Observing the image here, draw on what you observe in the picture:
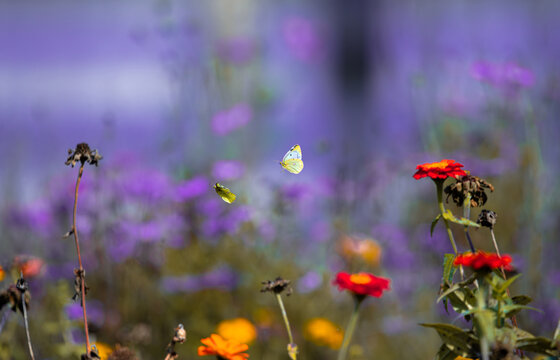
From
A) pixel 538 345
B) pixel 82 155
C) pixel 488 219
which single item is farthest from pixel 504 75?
pixel 82 155

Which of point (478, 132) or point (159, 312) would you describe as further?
point (478, 132)

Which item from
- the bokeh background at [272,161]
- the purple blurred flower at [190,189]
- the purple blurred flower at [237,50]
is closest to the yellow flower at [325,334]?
the bokeh background at [272,161]

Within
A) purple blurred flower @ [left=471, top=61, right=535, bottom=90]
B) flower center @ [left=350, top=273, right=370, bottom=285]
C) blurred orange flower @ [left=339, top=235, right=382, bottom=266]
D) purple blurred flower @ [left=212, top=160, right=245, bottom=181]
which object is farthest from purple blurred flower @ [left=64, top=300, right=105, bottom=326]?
purple blurred flower @ [left=471, top=61, right=535, bottom=90]

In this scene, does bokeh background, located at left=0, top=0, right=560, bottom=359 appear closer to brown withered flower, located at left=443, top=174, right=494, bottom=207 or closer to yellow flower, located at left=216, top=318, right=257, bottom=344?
yellow flower, located at left=216, top=318, right=257, bottom=344

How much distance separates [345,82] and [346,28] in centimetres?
31

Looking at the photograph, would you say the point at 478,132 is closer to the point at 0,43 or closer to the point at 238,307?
the point at 238,307

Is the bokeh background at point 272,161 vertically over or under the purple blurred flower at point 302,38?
under

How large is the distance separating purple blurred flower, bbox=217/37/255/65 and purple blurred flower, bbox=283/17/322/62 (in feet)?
1.47

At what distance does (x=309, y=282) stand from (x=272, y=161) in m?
1.36

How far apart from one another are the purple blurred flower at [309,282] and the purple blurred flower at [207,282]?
0.28 m

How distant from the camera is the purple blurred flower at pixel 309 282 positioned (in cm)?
236

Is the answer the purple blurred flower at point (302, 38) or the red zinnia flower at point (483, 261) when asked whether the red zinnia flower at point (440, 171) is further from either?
the purple blurred flower at point (302, 38)

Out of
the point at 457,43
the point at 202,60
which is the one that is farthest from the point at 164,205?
the point at 457,43

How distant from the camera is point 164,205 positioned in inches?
104
